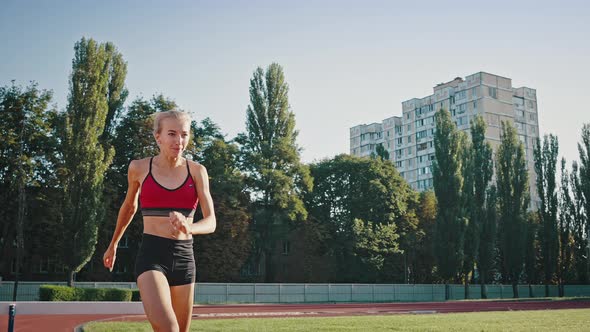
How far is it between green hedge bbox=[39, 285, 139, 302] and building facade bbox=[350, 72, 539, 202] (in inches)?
2773

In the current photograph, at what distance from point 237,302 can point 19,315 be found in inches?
745

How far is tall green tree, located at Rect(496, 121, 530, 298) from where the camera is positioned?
54500 millimetres

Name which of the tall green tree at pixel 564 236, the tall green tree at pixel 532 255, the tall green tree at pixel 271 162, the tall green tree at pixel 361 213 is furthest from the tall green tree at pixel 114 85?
the tall green tree at pixel 564 236

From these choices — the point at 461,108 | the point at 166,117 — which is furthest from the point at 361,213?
the point at 461,108

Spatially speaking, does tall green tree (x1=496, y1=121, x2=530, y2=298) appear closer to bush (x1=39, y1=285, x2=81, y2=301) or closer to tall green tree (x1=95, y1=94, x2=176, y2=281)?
tall green tree (x1=95, y1=94, x2=176, y2=281)

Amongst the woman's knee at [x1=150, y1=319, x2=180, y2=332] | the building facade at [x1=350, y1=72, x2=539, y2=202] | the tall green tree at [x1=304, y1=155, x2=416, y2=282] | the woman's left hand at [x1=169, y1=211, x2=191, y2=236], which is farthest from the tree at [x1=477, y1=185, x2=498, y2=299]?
the woman's left hand at [x1=169, y1=211, x2=191, y2=236]

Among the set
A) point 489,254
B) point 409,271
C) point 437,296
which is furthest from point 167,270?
point 409,271

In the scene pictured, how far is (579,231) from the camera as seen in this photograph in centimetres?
5731

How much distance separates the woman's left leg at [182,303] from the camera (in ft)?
14.3

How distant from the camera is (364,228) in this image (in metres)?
49.3

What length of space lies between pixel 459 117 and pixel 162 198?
99.8 m

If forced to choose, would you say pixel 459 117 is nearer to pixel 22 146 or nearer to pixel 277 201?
pixel 277 201

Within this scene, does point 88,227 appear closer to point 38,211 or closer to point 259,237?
point 38,211

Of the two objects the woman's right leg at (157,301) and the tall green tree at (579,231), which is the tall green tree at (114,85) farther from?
the tall green tree at (579,231)
